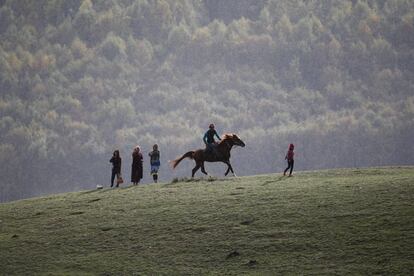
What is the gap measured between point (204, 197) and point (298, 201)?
17.5 ft

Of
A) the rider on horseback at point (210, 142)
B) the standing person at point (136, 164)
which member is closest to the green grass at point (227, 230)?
the rider on horseback at point (210, 142)

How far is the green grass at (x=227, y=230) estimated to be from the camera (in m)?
33.0

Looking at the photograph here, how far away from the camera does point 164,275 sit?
32.8 m

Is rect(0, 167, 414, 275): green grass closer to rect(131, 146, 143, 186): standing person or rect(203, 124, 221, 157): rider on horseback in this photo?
rect(203, 124, 221, 157): rider on horseback

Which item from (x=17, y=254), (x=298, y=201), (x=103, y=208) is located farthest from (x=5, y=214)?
(x=298, y=201)

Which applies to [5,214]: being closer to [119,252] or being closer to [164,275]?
[119,252]

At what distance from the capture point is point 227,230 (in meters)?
37.6

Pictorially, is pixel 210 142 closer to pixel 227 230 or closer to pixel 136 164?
pixel 136 164

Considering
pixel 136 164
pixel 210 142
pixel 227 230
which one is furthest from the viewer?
pixel 136 164

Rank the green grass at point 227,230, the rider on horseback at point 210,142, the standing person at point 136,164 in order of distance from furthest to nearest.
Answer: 1. the standing person at point 136,164
2. the rider on horseback at point 210,142
3. the green grass at point 227,230

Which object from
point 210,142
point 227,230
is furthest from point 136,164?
point 227,230

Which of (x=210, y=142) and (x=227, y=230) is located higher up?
(x=210, y=142)

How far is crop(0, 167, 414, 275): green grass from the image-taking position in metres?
33.0

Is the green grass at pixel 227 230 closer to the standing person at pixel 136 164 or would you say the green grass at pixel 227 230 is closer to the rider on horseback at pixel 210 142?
the rider on horseback at pixel 210 142
